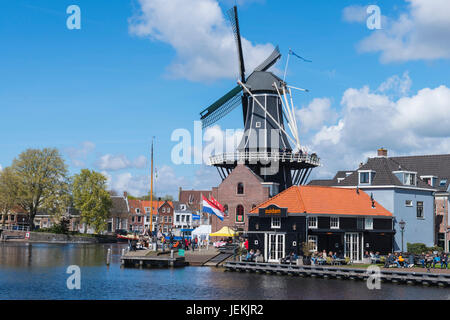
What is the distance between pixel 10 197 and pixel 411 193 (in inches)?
2475

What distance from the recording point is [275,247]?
4809 cm

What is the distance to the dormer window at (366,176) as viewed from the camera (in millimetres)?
57844

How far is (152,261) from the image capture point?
1945 inches

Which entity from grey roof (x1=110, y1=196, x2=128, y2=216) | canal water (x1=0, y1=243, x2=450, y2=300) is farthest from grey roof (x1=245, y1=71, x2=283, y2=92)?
grey roof (x1=110, y1=196, x2=128, y2=216)

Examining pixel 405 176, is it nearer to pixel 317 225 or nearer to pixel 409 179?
pixel 409 179

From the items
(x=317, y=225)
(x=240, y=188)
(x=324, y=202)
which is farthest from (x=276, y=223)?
(x=240, y=188)

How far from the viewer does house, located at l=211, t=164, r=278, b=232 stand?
203ft

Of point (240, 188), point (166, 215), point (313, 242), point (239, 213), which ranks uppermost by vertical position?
point (240, 188)

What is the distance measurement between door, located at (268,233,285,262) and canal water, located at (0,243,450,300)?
481cm

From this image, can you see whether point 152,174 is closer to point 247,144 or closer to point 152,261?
point 247,144

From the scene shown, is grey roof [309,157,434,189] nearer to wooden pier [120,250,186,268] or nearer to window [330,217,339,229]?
window [330,217,339,229]

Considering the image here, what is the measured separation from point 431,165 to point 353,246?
2352 cm

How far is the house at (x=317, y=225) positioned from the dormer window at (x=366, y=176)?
585 cm
